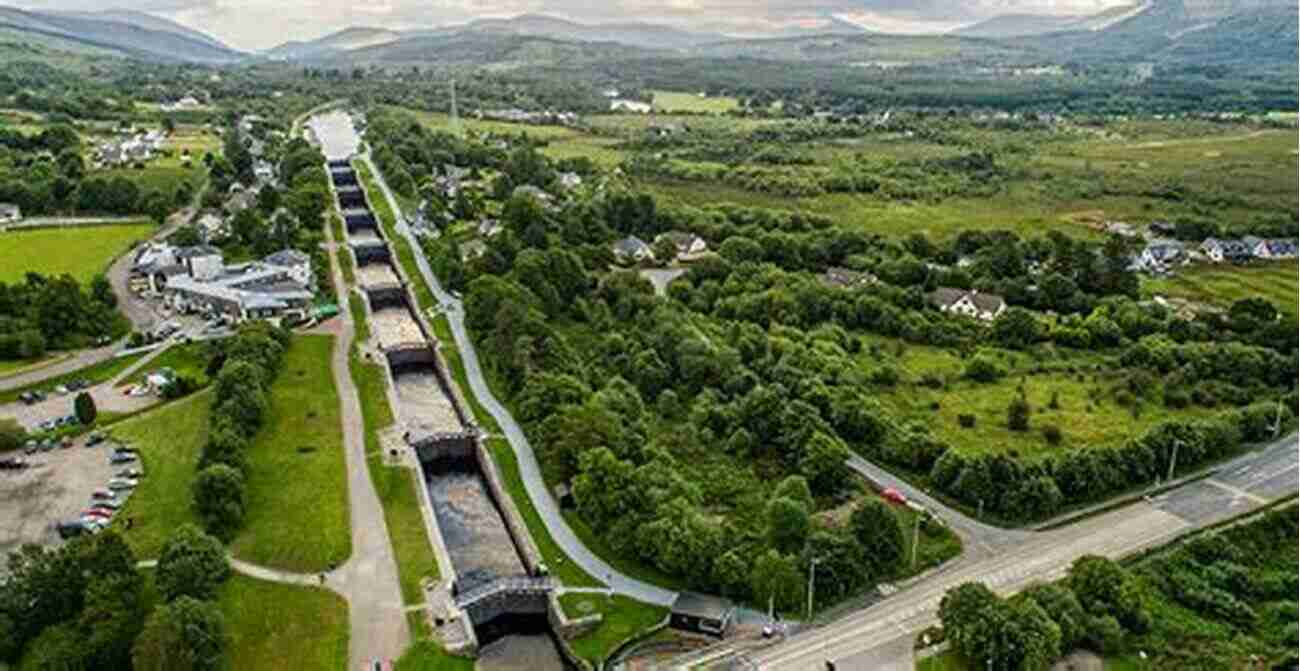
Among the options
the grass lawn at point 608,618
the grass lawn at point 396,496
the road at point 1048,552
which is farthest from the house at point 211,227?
the road at point 1048,552

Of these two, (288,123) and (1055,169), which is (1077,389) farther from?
(288,123)

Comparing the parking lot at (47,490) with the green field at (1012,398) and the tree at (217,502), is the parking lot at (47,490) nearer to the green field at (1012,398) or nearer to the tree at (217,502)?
the tree at (217,502)

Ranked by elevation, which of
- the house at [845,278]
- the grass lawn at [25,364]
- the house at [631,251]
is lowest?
the grass lawn at [25,364]

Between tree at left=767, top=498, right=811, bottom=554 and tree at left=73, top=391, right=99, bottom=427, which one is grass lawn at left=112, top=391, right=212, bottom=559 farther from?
tree at left=767, top=498, right=811, bottom=554

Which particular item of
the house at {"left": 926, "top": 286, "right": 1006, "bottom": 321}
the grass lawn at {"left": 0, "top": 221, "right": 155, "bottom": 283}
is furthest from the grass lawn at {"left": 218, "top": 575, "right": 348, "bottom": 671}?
the house at {"left": 926, "top": 286, "right": 1006, "bottom": 321}

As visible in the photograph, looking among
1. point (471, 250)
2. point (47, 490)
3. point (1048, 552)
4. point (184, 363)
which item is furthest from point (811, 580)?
point (471, 250)
